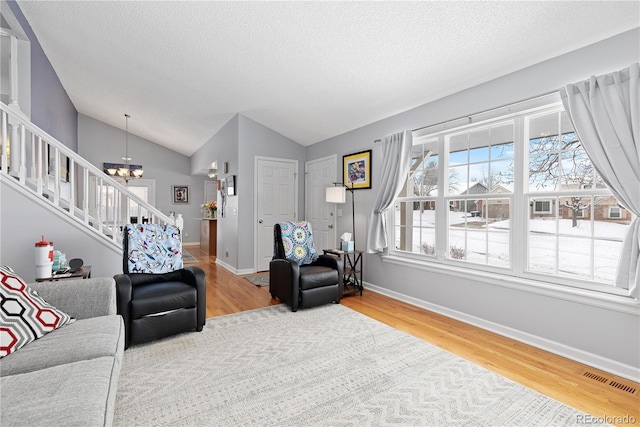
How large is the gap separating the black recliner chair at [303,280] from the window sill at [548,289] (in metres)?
1.08

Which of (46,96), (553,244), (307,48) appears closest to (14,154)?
(46,96)

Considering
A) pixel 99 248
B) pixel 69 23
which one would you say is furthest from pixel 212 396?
pixel 69 23

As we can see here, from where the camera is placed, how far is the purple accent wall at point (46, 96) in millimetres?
4008

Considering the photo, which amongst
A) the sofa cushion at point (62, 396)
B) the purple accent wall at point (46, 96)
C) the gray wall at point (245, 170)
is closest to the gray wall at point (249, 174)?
the gray wall at point (245, 170)

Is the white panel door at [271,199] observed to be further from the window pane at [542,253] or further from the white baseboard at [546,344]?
the window pane at [542,253]

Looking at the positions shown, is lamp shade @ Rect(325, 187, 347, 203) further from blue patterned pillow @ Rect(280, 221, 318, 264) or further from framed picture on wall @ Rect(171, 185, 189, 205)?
framed picture on wall @ Rect(171, 185, 189, 205)

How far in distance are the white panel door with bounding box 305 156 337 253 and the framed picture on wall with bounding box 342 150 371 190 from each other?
0.33m

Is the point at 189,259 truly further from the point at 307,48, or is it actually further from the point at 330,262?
the point at 307,48

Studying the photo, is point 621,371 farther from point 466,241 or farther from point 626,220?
point 466,241

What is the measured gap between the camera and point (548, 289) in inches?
101

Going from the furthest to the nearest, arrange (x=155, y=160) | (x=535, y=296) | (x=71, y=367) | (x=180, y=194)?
(x=180, y=194)
(x=155, y=160)
(x=535, y=296)
(x=71, y=367)

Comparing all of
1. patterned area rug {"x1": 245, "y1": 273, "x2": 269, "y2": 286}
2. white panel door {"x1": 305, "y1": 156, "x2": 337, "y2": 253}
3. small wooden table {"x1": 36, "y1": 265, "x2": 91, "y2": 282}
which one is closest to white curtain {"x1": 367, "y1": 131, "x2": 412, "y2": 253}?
white panel door {"x1": 305, "y1": 156, "x2": 337, "y2": 253}

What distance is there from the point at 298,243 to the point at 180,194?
6587mm

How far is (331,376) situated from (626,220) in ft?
8.30
